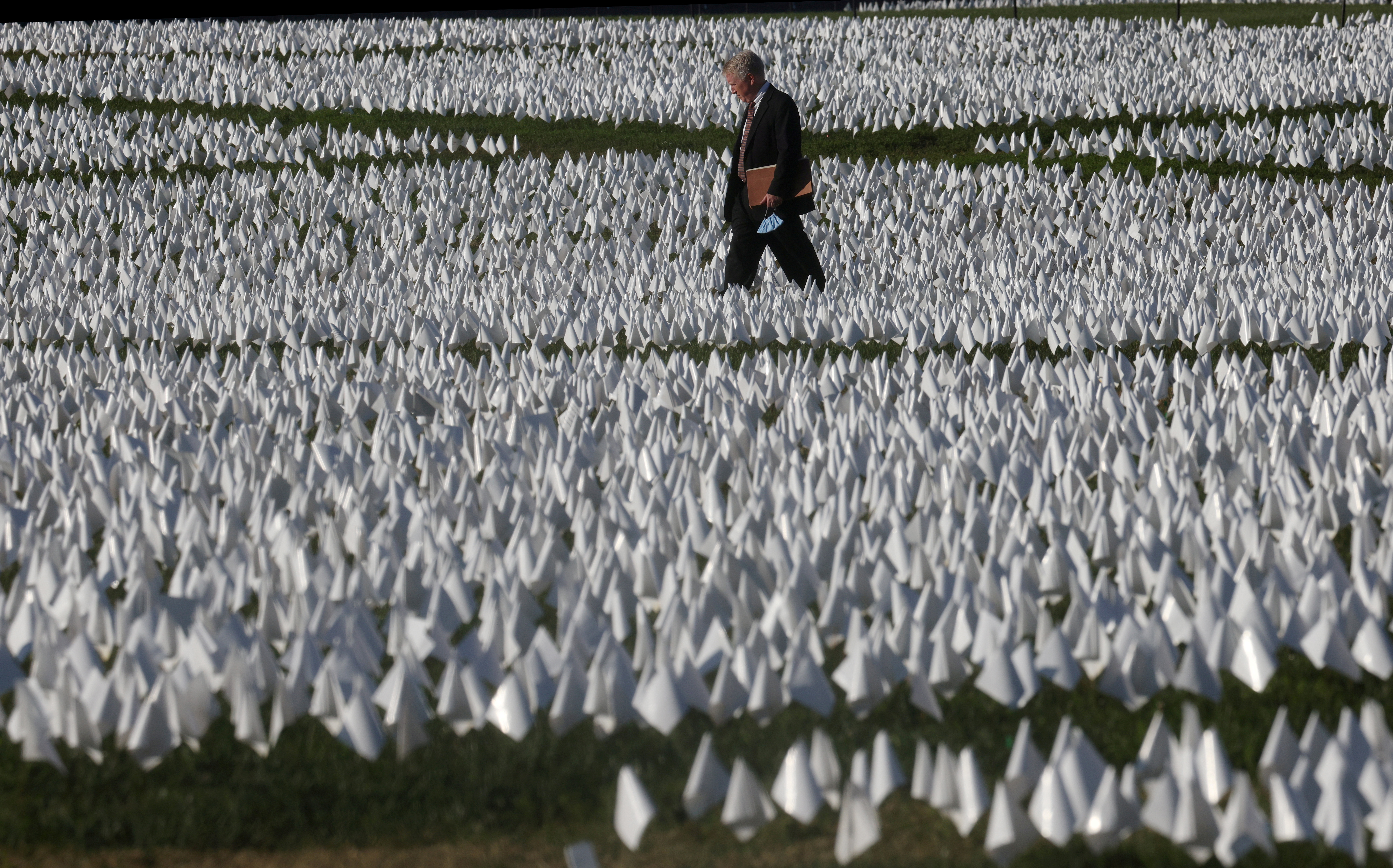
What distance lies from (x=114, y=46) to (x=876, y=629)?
27719 mm

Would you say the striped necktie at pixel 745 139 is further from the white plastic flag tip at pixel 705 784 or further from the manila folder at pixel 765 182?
the white plastic flag tip at pixel 705 784

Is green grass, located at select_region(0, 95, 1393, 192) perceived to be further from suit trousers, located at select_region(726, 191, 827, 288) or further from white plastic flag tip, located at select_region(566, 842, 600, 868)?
white plastic flag tip, located at select_region(566, 842, 600, 868)

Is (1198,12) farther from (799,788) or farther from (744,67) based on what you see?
(799,788)

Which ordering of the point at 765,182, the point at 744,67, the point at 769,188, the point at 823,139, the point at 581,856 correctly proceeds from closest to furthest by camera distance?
the point at 581,856, the point at 744,67, the point at 769,188, the point at 765,182, the point at 823,139

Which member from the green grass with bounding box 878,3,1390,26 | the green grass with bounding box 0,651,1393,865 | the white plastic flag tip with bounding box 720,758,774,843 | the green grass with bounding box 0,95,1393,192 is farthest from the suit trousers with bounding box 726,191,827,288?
the green grass with bounding box 878,3,1390,26

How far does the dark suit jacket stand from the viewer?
9.41 meters

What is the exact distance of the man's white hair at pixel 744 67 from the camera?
9266mm

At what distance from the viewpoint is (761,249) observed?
10.1m

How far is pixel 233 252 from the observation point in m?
13.1

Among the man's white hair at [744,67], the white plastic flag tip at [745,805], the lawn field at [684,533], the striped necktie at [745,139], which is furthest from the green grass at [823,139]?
the white plastic flag tip at [745,805]

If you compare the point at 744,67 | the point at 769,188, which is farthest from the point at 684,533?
the point at 744,67

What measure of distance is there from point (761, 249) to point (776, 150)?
0.76 metres

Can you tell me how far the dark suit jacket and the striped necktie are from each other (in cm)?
1

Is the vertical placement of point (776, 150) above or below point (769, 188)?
above
